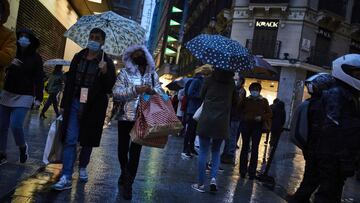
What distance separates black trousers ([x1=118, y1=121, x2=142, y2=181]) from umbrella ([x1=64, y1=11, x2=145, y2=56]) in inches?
54.0

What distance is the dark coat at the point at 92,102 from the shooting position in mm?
5785

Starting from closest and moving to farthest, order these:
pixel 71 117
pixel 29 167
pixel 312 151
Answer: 1. pixel 312 151
2. pixel 71 117
3. pixel 29 167

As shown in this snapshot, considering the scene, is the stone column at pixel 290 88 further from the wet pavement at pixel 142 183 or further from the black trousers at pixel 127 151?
the black trousers at pixel 127 151

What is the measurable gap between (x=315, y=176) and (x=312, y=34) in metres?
29.4

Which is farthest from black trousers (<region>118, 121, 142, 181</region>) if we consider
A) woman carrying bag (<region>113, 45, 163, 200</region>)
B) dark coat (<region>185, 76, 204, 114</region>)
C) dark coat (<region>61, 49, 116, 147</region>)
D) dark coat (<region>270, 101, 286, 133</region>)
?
dark coat (<region>185, 76, 204, 114</region>)

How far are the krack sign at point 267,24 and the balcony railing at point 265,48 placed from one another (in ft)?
3.43

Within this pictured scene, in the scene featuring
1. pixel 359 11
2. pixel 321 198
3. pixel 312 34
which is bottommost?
pixel 321 198

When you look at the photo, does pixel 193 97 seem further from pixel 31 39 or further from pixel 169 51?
pixel 169 51

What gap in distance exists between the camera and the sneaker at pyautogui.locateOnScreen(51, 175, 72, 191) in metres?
5.52

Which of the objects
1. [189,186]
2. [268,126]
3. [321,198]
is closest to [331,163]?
[321,198]

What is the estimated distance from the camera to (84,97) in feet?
18.8

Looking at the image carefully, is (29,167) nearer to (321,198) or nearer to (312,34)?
(321,198)

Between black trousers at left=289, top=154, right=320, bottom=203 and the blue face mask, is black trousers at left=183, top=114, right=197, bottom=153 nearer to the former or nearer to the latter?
the blue face mask

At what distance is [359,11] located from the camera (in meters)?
36.1
